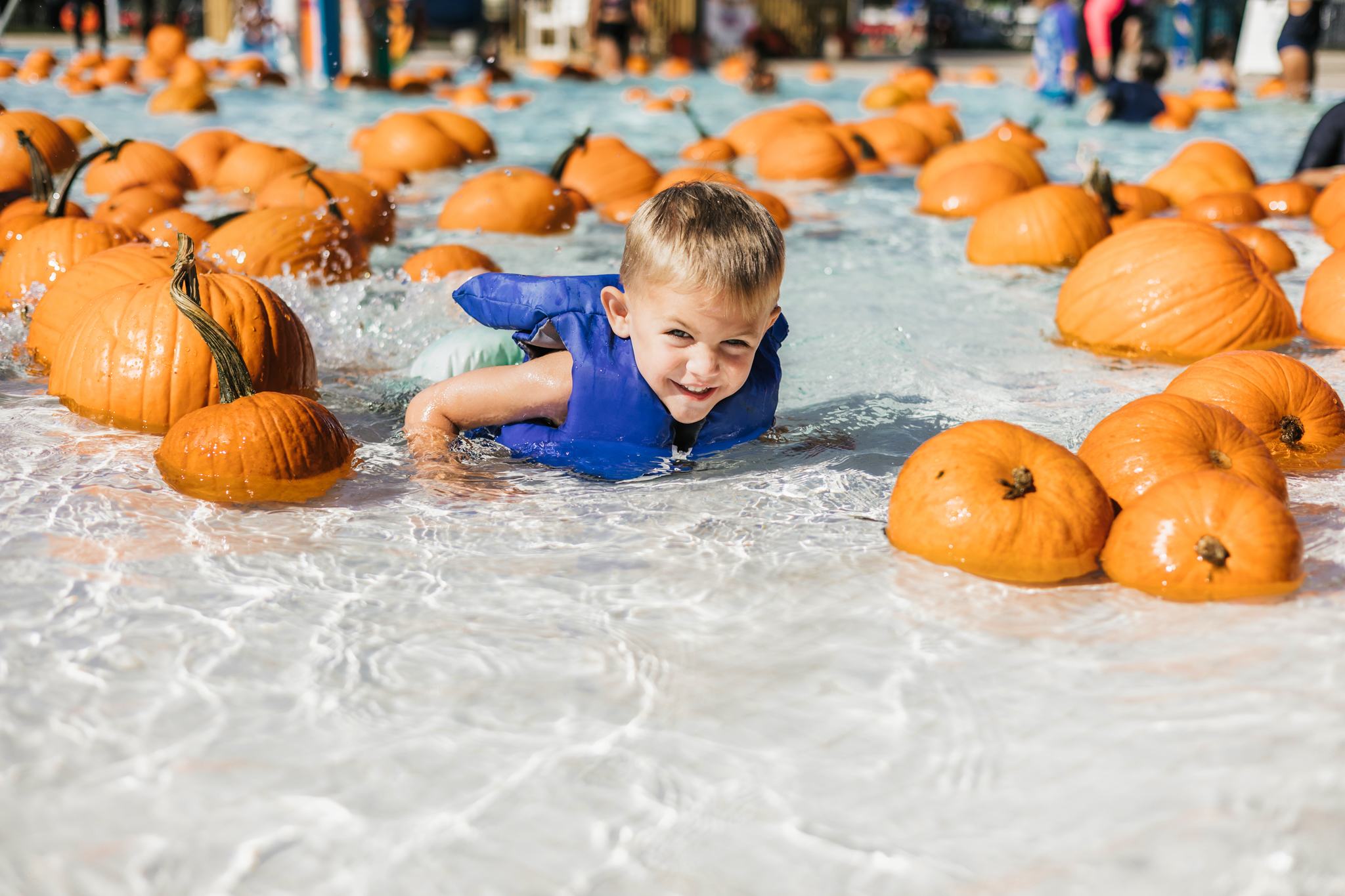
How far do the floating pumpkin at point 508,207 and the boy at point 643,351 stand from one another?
3.19 m

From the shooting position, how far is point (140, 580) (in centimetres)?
282

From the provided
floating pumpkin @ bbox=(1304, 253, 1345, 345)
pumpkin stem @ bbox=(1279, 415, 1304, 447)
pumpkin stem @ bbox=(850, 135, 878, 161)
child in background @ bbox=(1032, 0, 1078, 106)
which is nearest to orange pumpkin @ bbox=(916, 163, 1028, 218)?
pumpkin stem @ bbox=(850, 135, 878, 161)

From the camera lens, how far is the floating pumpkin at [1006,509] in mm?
2877

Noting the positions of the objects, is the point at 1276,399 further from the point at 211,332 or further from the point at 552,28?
the point at 552,28

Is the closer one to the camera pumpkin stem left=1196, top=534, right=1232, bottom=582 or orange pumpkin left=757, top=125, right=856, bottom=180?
pumpkin stem left=1196, top=534, right=1232, bottom=582

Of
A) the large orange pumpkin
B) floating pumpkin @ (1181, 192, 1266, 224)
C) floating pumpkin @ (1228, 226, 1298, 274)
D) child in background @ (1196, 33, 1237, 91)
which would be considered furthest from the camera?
child in background @ (1196, 33, 1237, 91)

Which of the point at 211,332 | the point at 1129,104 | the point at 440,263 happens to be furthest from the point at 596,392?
the point at 1129,104

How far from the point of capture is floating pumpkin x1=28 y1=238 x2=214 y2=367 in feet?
14.4

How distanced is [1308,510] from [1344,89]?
54.5 ft

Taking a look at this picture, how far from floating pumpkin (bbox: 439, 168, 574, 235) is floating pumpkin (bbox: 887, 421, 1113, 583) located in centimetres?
440

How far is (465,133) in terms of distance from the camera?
30.8ft

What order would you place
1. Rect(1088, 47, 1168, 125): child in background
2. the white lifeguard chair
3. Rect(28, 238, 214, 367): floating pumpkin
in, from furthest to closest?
the white lifeguard chair → Rect(1088, 47, 1168, 125): child in background → Rect(28, 238, 214, 367): floating pumpkin

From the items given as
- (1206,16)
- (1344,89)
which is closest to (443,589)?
(1344,89)

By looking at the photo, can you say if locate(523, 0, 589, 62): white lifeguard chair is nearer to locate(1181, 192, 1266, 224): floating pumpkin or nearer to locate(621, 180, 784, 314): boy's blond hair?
locate(1181, 192, 1266, 224): floating pumpkin
